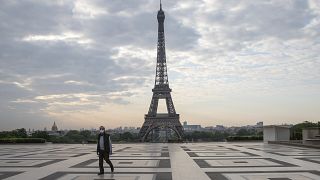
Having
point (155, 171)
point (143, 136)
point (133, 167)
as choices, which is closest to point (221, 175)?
point (155, 171)

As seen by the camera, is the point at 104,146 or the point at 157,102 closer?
the point at 104,146

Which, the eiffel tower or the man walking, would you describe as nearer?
the man walking

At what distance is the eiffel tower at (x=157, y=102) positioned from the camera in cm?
8412

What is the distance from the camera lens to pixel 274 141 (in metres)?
33.7

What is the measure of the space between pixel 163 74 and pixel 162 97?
4.75m

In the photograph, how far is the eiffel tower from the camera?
3312 inches

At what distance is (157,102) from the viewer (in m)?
87.4

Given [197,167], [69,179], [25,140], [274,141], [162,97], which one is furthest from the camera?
[162,97]

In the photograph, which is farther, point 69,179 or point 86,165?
point 86,165

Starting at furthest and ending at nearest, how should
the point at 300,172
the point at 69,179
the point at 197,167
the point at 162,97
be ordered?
the point at 162,97
the point at 197,167
the point at 300,172
the point at 69,179

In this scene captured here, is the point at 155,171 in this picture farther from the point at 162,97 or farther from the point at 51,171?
the point at 162,97

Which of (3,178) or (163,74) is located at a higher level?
(163,74)

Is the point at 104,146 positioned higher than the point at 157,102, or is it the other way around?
the point at 157,102

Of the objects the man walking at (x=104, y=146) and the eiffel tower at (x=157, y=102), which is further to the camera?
the eiffel tower at (x=157, y=102)
